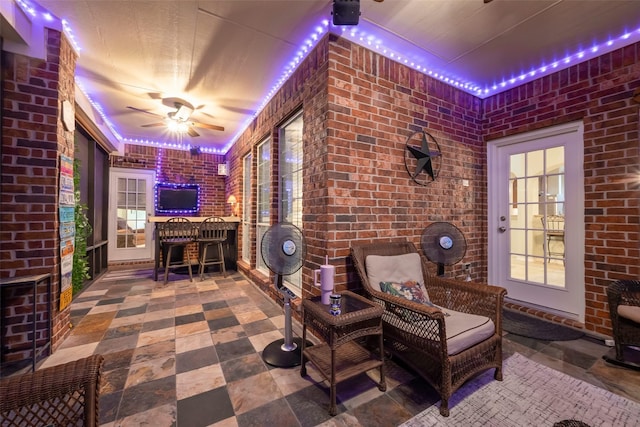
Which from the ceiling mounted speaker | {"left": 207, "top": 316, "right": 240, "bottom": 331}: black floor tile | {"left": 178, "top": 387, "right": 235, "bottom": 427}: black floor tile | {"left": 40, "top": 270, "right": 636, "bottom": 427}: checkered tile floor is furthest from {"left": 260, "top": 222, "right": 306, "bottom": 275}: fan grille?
the ceiling mounted speaker

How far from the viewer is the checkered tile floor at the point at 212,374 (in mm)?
1438

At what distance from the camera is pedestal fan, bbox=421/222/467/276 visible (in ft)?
8.12

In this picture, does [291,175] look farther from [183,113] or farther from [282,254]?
[183,113]

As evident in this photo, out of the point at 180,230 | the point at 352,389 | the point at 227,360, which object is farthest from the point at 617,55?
the point at 180,230

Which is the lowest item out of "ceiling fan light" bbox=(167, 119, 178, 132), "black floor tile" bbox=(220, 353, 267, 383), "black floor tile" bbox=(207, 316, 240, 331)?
"black floor tile" bbox=(220, 353, 267, 383)

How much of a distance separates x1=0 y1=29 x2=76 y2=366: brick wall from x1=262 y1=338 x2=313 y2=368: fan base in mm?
1791

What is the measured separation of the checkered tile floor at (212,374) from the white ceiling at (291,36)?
8.94 ft

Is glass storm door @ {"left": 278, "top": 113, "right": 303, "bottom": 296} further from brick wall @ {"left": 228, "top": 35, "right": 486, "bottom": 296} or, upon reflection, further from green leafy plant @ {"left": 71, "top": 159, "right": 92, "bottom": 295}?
green leafy plant @ {"left": 71, "top": 159, "right": 92, "bottom": 295}

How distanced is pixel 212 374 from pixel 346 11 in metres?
2.68

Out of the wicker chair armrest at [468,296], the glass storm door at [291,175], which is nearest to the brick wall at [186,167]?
the glass storm door at [291,175]

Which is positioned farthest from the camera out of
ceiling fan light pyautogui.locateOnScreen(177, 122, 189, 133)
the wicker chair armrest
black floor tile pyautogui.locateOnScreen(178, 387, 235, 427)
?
ceiling fan light pyautogui.locateOnScreen(177, 122, 189, 133)

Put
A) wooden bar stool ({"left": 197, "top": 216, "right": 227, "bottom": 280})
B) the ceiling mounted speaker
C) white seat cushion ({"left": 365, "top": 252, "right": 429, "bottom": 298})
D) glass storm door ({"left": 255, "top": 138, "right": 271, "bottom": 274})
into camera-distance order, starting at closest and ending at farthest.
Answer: the ceiling mounted speaker → white seat cushion ({"left": 365, "top": 252, "right": 429, "bottom": 298}) → glass storm door ({"left": 255, "top": 138, "right": 271, "bottom": 274}) → wooden bar stool ({"left": 197, "top": 216, "right": 227, "bottom": 280})

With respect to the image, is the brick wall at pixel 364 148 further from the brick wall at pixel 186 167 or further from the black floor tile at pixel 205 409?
the brick wall at pixel 186 167

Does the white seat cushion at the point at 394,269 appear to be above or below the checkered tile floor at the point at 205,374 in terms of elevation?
above
